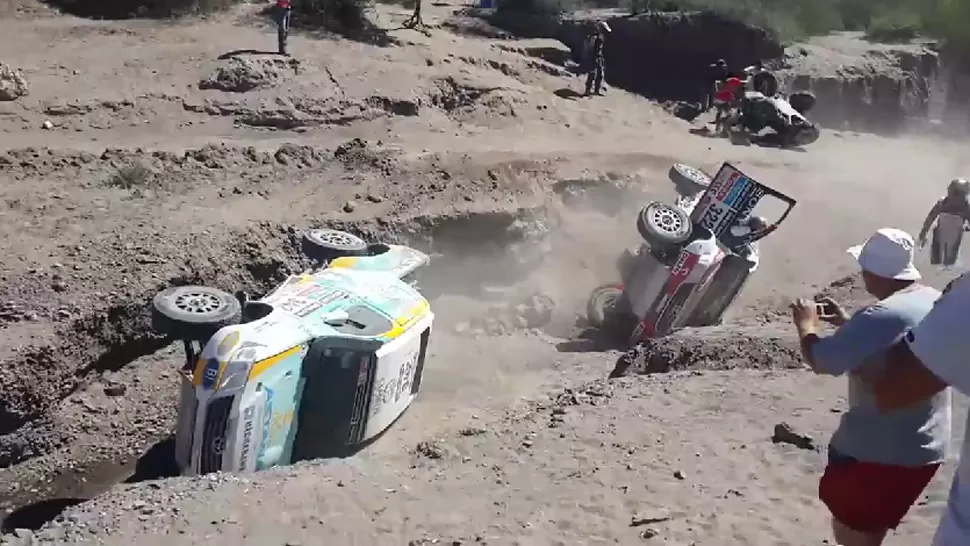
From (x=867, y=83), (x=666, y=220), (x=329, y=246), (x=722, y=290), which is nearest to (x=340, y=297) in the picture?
(x=329, y=246)

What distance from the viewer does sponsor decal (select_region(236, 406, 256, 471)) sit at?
685 centimetres

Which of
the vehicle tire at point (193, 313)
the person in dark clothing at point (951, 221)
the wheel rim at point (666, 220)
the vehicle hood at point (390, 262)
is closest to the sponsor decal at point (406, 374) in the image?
the vehicle hood at point (390, 262)

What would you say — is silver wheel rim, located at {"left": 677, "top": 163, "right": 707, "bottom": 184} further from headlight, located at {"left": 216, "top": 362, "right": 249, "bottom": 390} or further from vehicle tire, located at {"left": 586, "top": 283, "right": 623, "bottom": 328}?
headlight, located at {"left": 216, "top": 362, "right": 249, "bottom": 390}

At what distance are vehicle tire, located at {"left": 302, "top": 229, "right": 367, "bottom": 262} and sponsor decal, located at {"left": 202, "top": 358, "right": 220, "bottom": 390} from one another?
2.94m

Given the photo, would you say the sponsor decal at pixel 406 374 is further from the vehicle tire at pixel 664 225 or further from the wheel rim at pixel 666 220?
the wheel rim at pixel 666 220

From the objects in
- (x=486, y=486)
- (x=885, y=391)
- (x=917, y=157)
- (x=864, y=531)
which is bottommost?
(x=917, y=157)

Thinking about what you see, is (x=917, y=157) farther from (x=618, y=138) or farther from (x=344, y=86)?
(x=344, y=86)

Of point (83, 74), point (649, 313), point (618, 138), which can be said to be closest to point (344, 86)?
point (83, 74)

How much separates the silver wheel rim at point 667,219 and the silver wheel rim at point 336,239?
3.23 m

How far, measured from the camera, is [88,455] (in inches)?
327

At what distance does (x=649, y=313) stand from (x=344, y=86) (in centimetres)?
871

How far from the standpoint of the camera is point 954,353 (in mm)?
2811

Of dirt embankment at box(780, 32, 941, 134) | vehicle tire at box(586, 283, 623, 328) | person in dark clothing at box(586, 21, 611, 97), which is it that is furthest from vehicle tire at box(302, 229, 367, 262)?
dirt embankment at box(780, 32, 941, 134)

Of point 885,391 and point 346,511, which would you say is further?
point 346,511
